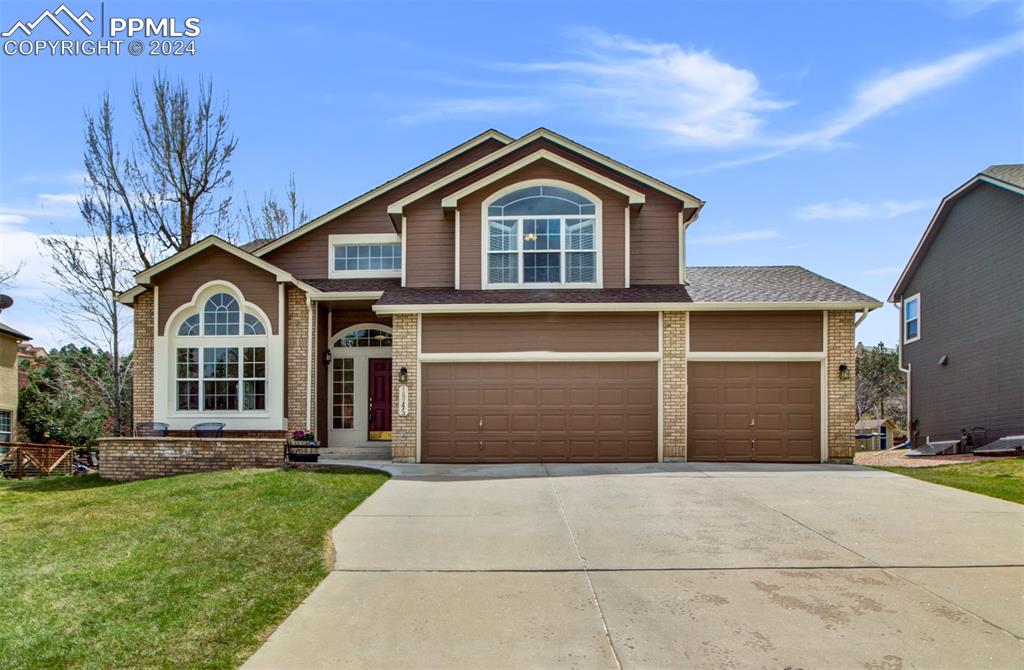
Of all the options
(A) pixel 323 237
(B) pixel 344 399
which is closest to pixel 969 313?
(B) pixel 344 399

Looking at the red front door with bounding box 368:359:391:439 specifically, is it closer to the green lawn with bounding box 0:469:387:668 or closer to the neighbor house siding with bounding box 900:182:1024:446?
the green lawn with bounding box 0:469:387:668

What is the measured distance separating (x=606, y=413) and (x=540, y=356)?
1.80 m

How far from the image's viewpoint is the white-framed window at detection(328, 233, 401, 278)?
1811 cm

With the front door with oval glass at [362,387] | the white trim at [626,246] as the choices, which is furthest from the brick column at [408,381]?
the white trim at [626,246]

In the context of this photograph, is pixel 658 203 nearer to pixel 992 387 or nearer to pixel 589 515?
pixel 589 515

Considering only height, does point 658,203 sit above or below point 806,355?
above

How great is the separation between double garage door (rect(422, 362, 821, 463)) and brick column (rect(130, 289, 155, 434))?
6.24m

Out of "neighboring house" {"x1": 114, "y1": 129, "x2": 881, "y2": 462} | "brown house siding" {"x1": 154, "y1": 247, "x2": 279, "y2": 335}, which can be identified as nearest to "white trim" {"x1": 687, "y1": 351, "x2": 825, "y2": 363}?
"neighboring house" {"x1": 114, "y1": 129, "x2": 881, "y2": 462}

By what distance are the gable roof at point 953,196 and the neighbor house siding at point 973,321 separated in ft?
0.52

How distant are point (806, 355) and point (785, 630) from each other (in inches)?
417

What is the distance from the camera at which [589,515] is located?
30.7 ft

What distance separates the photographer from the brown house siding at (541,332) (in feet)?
49.7

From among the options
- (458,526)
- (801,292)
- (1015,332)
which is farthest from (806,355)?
(458,526)

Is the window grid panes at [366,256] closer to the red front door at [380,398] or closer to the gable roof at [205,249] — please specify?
the gable roof at [205,249]
